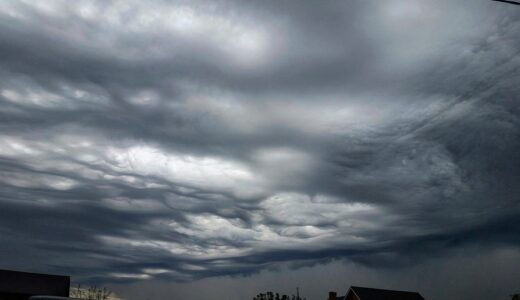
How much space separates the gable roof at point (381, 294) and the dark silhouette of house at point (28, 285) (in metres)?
39.4

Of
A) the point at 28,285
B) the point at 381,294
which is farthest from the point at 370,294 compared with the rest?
the point at 28,285

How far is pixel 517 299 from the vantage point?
6266 cm

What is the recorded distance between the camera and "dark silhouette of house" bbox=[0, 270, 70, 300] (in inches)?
2210

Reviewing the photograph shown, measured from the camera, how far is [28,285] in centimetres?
5803

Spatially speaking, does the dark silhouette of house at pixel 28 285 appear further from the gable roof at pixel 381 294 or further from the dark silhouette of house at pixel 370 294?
the gable roof at pixel 381 294

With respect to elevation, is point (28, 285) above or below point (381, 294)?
above

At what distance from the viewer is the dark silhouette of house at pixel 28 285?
56144 millimetres

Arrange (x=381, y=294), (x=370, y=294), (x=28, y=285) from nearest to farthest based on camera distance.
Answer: (x=28, y=285), (x=370, y=294), (x=381, y=294)

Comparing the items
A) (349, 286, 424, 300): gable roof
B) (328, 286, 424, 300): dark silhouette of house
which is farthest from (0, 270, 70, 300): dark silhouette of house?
(349, 286, 424, 300): gable roof

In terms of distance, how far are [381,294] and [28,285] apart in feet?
154

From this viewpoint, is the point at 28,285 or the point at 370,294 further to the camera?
the point at 370,294

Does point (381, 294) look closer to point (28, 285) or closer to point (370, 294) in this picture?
point (370, 294)

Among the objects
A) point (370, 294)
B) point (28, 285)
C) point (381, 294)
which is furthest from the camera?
point (381, 294)

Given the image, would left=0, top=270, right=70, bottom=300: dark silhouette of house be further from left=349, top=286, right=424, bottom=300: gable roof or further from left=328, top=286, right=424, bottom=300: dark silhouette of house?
left=349, top=286, right=424, bottom=300: gable roof
